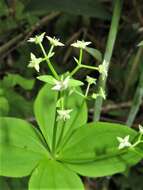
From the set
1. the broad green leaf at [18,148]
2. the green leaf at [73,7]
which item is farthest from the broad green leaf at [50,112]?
the green leaf at [73,7]

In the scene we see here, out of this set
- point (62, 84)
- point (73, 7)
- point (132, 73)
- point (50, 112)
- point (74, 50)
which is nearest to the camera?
point (62, 84)

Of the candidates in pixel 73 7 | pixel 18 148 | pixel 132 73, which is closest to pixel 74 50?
pixel 132 73

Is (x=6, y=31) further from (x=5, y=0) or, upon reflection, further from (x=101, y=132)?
(x=101, y=132)

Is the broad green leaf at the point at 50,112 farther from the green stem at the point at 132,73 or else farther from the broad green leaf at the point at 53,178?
the green stem at the point at 132,73

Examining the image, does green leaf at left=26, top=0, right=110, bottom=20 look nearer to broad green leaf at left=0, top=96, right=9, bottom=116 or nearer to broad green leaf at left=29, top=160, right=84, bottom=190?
broad green leaf at left=0, top=96, right=9, bottom=116

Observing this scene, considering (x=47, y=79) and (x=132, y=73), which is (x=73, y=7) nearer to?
(x=132, y=73)
